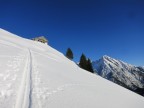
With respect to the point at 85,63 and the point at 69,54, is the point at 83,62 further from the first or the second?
the point at 69,54

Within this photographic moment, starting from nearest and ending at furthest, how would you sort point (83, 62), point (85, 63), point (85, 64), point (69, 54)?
point (85, 64) → point (85, 63) → point (83, 62) → point (69, 54)

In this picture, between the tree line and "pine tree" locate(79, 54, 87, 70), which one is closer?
the tree line

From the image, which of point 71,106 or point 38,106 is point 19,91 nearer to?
point 38,106

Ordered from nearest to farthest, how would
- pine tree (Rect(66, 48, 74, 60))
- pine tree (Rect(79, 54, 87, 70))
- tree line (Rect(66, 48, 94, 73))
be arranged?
tree line (Rect(66, 48, 94, 73)), pine tree (Rect(79, 54, 87, 70)), pine tree (Rect(66, 48, 74, 60))

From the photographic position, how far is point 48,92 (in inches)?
400

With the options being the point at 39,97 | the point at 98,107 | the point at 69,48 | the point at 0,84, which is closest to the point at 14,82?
the point at 0,84

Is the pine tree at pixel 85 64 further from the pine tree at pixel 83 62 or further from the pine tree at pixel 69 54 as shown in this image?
the pine tree at pixel 69 54

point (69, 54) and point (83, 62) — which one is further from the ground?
point (69, 54)

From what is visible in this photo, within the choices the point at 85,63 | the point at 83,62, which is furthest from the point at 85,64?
the point at 83,62

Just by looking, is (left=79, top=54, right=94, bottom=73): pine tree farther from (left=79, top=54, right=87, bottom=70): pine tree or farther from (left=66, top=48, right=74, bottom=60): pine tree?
(left=66, top=48, right=74, bottom=60): pine tree

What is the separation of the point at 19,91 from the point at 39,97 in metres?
1.17

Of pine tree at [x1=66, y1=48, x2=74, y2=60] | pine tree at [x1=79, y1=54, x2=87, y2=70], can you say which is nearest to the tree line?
pine tree at [x1=79, y1=54, x2=87, y2=70]

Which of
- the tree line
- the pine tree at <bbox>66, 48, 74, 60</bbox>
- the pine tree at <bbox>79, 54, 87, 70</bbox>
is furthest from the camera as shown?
the pine tree at <bbox>66, 48, 74, 60</bbox>

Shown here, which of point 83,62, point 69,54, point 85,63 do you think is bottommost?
point 85,63
